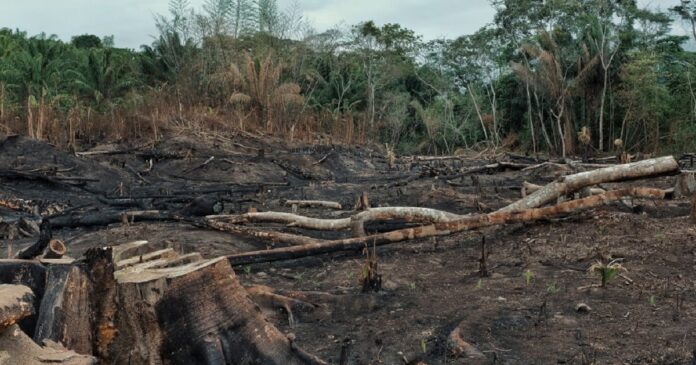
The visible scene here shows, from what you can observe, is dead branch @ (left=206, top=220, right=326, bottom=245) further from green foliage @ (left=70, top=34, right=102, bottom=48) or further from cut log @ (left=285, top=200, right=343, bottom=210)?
green foliage @ (left=70, top=34, right=102, bottom=48)

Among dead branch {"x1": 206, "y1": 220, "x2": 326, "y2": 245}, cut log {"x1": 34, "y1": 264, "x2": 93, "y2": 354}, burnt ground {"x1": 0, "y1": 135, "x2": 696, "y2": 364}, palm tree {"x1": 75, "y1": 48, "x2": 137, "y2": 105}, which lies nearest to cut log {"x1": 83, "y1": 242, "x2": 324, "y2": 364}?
cut log {"x1": 34, "y1": 264, "x2": 93, "y2": 354}

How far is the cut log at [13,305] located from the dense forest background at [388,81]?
14328 mm

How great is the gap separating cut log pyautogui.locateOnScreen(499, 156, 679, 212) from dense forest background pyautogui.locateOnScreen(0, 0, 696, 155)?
12066 millimetres

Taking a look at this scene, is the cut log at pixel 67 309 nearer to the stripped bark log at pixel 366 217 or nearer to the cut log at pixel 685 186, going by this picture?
the stripped bark log at pixel 366 217

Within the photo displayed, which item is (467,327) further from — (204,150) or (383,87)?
(383,87)

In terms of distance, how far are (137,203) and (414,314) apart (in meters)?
6.28

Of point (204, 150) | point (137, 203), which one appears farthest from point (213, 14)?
point (137, 203)

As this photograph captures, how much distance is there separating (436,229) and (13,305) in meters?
4.27

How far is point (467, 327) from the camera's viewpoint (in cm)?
437

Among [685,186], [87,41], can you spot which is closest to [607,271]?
[685,186]

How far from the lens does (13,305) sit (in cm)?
253

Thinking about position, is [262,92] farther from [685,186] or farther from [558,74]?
[685,186]

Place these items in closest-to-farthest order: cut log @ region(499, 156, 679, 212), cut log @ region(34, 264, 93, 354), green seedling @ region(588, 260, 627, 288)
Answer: cut log @ region(34, 264, 93, 354), green seedling @ region(588, 260, 627, 288), cut log @ region(499, 156, 679, 212)

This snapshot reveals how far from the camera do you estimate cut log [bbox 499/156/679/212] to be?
21.5 ft
